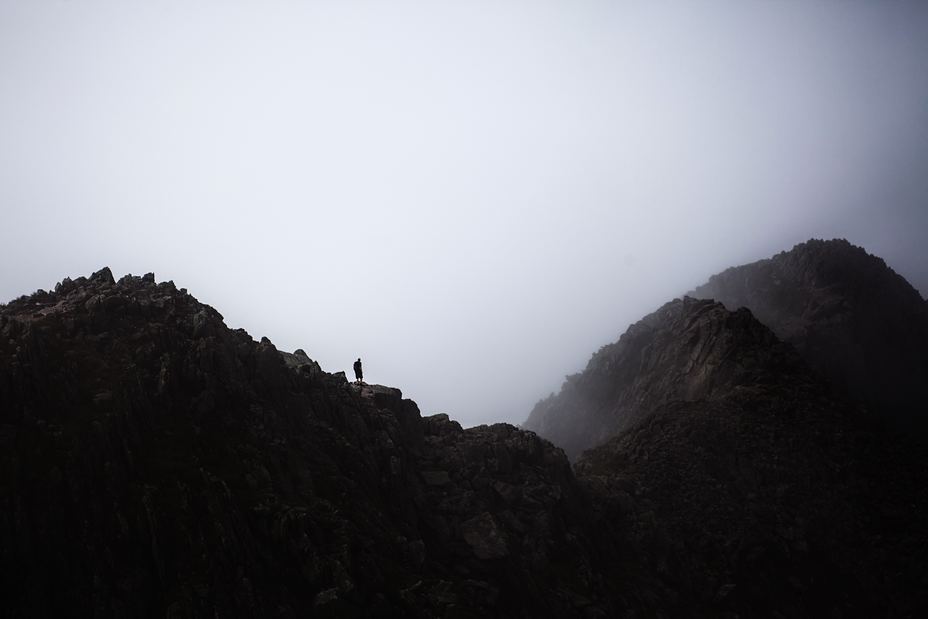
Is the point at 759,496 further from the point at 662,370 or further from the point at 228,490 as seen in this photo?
the point at 228,490

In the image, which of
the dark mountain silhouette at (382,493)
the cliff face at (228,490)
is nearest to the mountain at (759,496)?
the dark mountain silhouette at (382,493)

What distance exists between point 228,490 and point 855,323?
13283 cm

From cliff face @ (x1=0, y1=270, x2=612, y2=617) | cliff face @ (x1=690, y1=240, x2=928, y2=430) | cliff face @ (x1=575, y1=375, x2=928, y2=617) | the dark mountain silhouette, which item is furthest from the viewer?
cliff face @ (x1=690, y1=240, x2=928, y2=430)

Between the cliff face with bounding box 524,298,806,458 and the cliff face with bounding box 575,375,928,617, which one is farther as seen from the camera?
the cliff face with bounding box 524,298,806,458

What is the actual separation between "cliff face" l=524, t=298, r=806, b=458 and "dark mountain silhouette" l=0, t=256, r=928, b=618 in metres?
0.90

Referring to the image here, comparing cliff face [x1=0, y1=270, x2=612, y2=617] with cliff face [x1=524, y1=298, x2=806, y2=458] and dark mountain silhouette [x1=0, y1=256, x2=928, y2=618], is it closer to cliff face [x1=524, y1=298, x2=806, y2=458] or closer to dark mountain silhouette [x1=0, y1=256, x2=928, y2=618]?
dark mountain silhouette [x1=0, y1=256, x2=928, y2=618]

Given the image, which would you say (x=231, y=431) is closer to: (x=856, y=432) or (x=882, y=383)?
(x=856, y=432)

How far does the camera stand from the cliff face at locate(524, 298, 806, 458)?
3403 inches

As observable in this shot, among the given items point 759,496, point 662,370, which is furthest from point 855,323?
A: point 759,496

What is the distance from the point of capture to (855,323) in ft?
375

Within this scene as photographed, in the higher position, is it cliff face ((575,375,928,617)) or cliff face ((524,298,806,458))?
cliff face ((524,298,806,458))

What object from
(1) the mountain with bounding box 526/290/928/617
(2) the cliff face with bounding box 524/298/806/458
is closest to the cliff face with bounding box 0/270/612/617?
(1) the mountain with bounding box 526/290/928/617

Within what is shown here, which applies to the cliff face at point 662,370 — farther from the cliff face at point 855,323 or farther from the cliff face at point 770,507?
the cliff face at point 855,323

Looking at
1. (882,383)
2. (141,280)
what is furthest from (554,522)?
(882,383)
